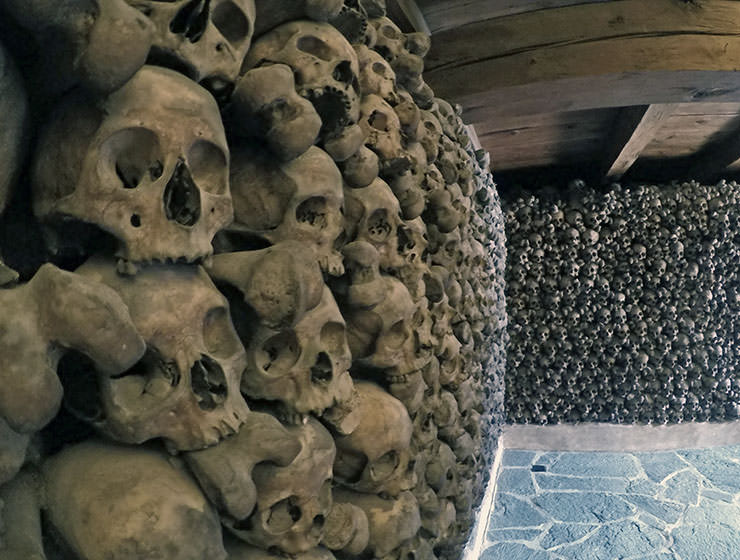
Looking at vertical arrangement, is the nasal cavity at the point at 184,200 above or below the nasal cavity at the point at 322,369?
above

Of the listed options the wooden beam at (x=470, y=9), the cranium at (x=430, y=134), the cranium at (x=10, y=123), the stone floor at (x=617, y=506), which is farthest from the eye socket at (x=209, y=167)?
the stone floor at (x=617, y=506)

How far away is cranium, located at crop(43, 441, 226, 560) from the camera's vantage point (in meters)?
0.47

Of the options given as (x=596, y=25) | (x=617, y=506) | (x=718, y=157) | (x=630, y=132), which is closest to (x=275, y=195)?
(x=596, y=25)

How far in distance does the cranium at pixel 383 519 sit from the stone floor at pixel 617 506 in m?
1.80

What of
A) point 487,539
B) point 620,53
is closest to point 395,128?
point 620,53

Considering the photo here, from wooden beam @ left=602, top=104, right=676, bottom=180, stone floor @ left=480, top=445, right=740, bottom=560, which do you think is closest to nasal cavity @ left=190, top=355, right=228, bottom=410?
wooden beam @ left=602, top=104, right=676, bottom=180

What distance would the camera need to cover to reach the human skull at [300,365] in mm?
667

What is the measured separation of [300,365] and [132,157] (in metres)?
0.27

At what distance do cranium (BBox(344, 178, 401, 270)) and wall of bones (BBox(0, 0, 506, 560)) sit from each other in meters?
0.08

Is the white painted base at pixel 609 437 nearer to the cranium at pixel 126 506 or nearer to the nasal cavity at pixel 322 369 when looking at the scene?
the nasal cavity at pixel 322 369

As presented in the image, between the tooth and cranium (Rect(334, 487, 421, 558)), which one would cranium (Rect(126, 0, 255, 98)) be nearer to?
the tooth

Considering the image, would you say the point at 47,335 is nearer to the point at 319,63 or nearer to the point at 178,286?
the point at 178,286

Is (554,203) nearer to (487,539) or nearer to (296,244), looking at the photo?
(487,539)

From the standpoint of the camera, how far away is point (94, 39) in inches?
18.5
